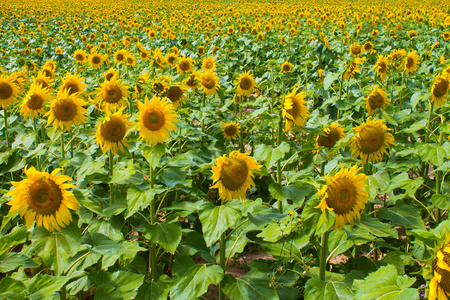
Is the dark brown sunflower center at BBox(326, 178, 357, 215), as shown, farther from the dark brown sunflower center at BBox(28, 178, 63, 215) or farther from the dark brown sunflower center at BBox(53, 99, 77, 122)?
the dark brown sunflower center at BBox(53, 99, 77, 122)

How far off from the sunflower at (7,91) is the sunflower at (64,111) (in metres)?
1.05

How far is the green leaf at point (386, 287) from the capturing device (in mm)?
1478

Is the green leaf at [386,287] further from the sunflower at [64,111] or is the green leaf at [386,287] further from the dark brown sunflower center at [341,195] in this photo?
the sunflower at [64,111]

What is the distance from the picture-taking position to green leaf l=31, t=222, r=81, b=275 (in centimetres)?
178

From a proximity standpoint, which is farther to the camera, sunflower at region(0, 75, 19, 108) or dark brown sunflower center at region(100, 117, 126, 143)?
sunflower at region(0, 75, 19, 108)

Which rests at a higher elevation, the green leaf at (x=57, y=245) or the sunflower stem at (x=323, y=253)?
the green leaf at (x=57, y=245)

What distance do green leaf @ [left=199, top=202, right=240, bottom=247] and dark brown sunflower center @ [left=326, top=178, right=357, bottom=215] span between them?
0.49m

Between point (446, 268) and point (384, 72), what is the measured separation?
4284 millimetres

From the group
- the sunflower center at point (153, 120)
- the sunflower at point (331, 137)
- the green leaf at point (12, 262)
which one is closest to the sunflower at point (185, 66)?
the sunflower at point (331, 137)

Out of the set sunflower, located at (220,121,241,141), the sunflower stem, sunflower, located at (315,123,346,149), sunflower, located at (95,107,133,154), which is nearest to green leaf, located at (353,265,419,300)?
the sunflower stem

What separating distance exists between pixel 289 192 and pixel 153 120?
0.97 meters

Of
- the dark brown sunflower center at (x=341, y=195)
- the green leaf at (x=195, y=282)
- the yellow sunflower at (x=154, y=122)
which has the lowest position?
the green leaf at (x=195, y=282)

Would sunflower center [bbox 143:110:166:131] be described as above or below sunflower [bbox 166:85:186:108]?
above

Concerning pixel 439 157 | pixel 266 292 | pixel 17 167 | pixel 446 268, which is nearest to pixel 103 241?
pixel 266 292
